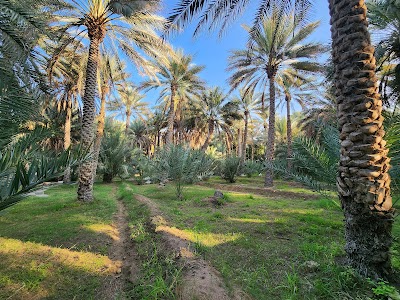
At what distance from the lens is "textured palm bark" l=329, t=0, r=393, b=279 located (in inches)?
117

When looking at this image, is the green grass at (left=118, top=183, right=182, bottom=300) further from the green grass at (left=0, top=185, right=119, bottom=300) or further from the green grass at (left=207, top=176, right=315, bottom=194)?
the green grass at (left=207, top=176, right=315, bottom=194)

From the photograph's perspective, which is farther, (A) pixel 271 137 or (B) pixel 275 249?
(A) pixel 271 137

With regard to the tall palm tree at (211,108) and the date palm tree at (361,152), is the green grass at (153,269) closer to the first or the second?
the date palm tree at (361,152)

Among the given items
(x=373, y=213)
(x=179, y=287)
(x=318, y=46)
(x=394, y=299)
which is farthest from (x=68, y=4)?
(x=318, y=46)

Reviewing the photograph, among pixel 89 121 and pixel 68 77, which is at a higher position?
pixel 68 77

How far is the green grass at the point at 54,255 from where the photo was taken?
10.2 feet

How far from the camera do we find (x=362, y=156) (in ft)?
9.84

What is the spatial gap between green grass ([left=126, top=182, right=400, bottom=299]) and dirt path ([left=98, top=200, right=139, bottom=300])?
3.41 ft

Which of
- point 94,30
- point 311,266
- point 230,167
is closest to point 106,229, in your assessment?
point 311,266

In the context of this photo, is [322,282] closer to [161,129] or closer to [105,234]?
[105,234]

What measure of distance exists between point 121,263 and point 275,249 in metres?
2.71

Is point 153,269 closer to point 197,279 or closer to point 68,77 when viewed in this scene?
point 197,279

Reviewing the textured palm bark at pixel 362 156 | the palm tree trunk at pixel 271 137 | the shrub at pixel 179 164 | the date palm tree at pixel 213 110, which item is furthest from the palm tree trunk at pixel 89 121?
the date palm tree at pixel 213 110

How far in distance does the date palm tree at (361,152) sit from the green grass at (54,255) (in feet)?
11.5
